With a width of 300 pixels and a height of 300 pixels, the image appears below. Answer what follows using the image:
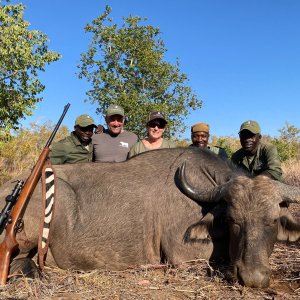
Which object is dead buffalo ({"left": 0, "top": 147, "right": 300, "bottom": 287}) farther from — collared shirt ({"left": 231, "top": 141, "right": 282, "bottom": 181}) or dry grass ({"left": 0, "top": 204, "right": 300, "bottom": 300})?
collared shirt ({"left": 231, "top": 141, "right": 282, "bottom": 181})

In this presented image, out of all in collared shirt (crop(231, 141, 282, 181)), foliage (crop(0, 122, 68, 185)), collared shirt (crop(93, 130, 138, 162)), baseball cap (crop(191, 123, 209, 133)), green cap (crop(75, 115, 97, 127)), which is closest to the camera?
collared shirt (crop(231, 141, 282, 181))

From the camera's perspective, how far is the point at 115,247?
4227 millimetres

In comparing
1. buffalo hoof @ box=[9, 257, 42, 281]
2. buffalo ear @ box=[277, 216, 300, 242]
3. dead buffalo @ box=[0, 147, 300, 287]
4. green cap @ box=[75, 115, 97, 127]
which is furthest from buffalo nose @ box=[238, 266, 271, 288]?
green cap @ box=[75, 115, 97, 127]

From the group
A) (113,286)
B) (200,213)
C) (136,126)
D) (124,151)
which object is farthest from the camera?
(136,126)

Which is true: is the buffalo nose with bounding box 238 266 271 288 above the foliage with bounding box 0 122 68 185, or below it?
below

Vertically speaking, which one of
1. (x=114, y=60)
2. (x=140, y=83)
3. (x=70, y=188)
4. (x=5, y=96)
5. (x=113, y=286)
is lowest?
(x=113, y=286)

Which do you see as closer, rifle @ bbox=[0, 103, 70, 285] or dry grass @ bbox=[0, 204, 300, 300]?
dry grass @ bbox=[0, 204, 300, 300]

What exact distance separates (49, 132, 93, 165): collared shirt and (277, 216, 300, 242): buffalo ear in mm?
3455

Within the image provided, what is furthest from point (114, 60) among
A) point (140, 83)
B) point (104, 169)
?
point (104, 169)

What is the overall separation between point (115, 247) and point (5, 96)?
26.4 feet

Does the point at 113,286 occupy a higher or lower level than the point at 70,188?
lower

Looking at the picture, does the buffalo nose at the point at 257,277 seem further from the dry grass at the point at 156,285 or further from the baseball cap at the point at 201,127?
the baseball cap at the point at 201,127

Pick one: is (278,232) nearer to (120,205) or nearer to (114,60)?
(120,205)

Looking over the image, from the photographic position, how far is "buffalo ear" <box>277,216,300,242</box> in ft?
12.8
